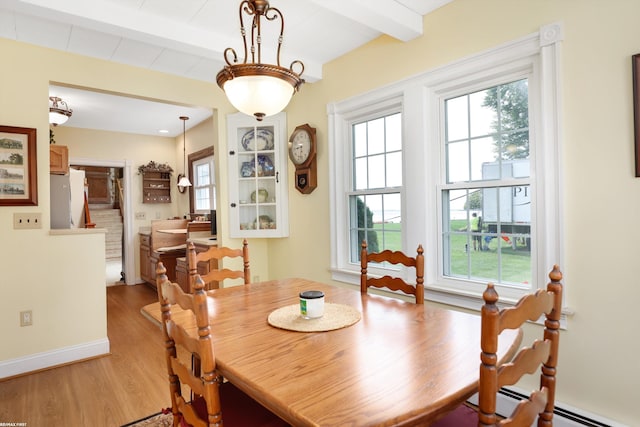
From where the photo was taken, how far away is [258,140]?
12.0 feet

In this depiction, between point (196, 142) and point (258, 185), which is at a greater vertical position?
point (196, 142)

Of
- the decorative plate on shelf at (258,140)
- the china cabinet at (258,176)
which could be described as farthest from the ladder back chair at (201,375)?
the decorative plate on shelf at (258,140)

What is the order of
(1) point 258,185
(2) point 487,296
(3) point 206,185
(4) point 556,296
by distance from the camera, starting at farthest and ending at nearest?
(3) point 206,185 < (1) point 258,185 < (4) point 556,296 < (2) point 487,296

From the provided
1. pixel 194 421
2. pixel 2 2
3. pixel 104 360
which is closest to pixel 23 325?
pixel 104 360

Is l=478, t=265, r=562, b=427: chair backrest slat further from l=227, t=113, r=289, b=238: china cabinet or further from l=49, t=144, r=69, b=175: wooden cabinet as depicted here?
l=49, t=144, r=69, b=175: wooden cabinet

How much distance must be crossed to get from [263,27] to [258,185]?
1567mm

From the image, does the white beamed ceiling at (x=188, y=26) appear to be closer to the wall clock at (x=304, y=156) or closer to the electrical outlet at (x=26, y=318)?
the wall clock at (x=304, y=156)

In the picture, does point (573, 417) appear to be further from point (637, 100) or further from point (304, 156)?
Result: point (304, 156)

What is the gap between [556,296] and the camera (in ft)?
3.54

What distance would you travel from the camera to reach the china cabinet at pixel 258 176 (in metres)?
3.63

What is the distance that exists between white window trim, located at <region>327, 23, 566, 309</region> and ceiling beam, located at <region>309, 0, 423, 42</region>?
12.2 inches

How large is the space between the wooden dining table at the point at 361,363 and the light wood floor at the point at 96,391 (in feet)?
3.37

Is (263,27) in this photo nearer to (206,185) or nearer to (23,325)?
(23,325)

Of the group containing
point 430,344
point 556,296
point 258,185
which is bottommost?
point 430,344
